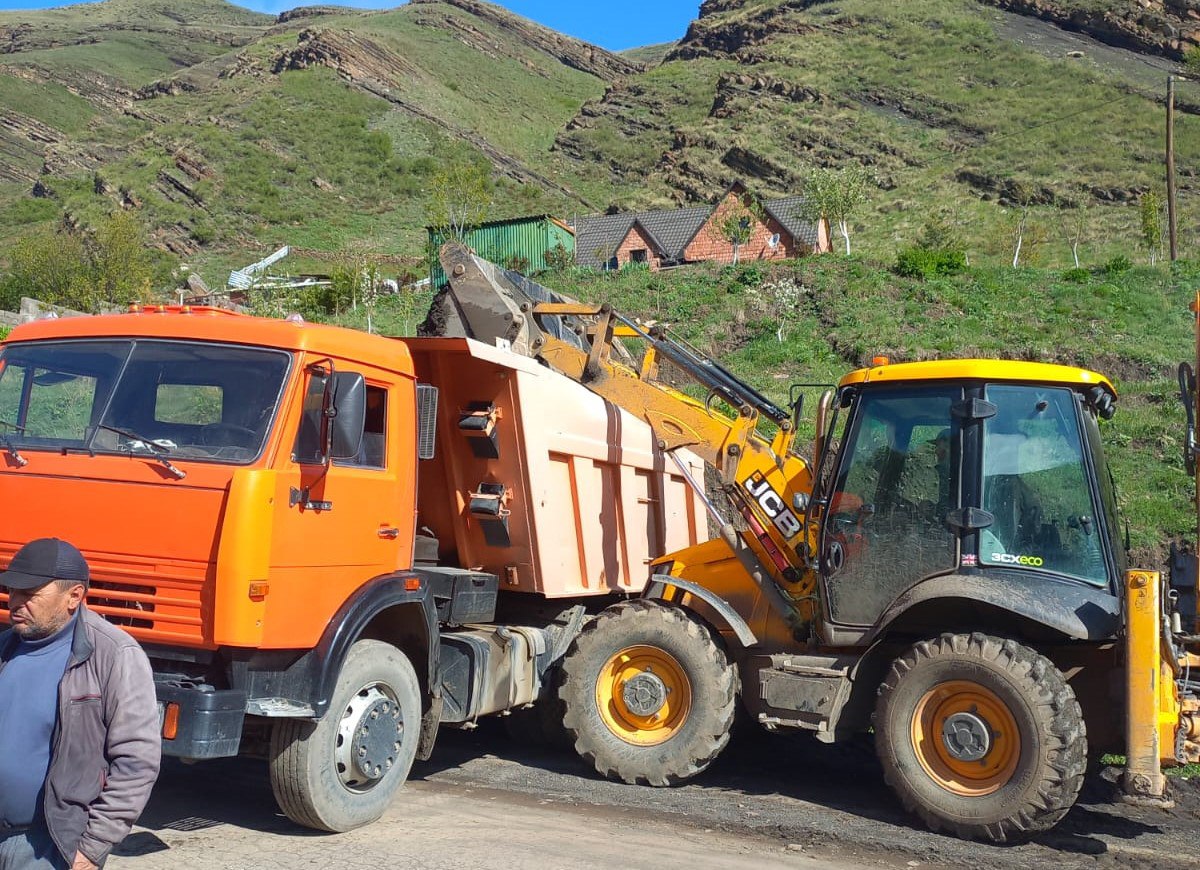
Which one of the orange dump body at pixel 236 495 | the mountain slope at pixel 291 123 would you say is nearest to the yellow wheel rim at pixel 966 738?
the orange dump body at pixel 236 495

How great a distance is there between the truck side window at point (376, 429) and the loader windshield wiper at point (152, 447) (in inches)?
43.6

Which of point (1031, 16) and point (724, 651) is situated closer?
point (724, 651)

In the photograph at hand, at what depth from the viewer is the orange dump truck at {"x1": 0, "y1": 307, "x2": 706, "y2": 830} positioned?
486 centimetres

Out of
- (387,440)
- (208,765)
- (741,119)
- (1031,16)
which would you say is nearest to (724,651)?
(387,440)

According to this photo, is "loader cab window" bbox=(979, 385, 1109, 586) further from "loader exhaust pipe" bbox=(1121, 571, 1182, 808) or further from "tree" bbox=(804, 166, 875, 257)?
"tree" bbox=(804, 166, 875, 257)

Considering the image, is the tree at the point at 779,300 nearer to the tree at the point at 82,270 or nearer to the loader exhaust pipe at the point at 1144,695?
the loader exhaust pipe at the point at 1144,695

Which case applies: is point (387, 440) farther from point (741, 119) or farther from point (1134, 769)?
point (741, 119)

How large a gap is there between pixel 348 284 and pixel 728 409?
90.3 feet

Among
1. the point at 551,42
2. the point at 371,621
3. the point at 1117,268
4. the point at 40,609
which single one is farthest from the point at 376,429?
the point at 551,42

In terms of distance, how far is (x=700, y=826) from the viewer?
242 inches

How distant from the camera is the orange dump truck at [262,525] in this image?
4863 millimetres

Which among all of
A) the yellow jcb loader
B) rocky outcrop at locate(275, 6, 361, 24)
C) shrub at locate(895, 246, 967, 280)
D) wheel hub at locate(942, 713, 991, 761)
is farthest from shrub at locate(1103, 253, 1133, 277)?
rocky outcrop at locate(275, 6, 361, 24)

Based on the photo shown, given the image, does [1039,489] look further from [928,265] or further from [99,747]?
[928,265]

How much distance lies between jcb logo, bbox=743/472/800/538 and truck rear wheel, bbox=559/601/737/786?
3.13 feet
